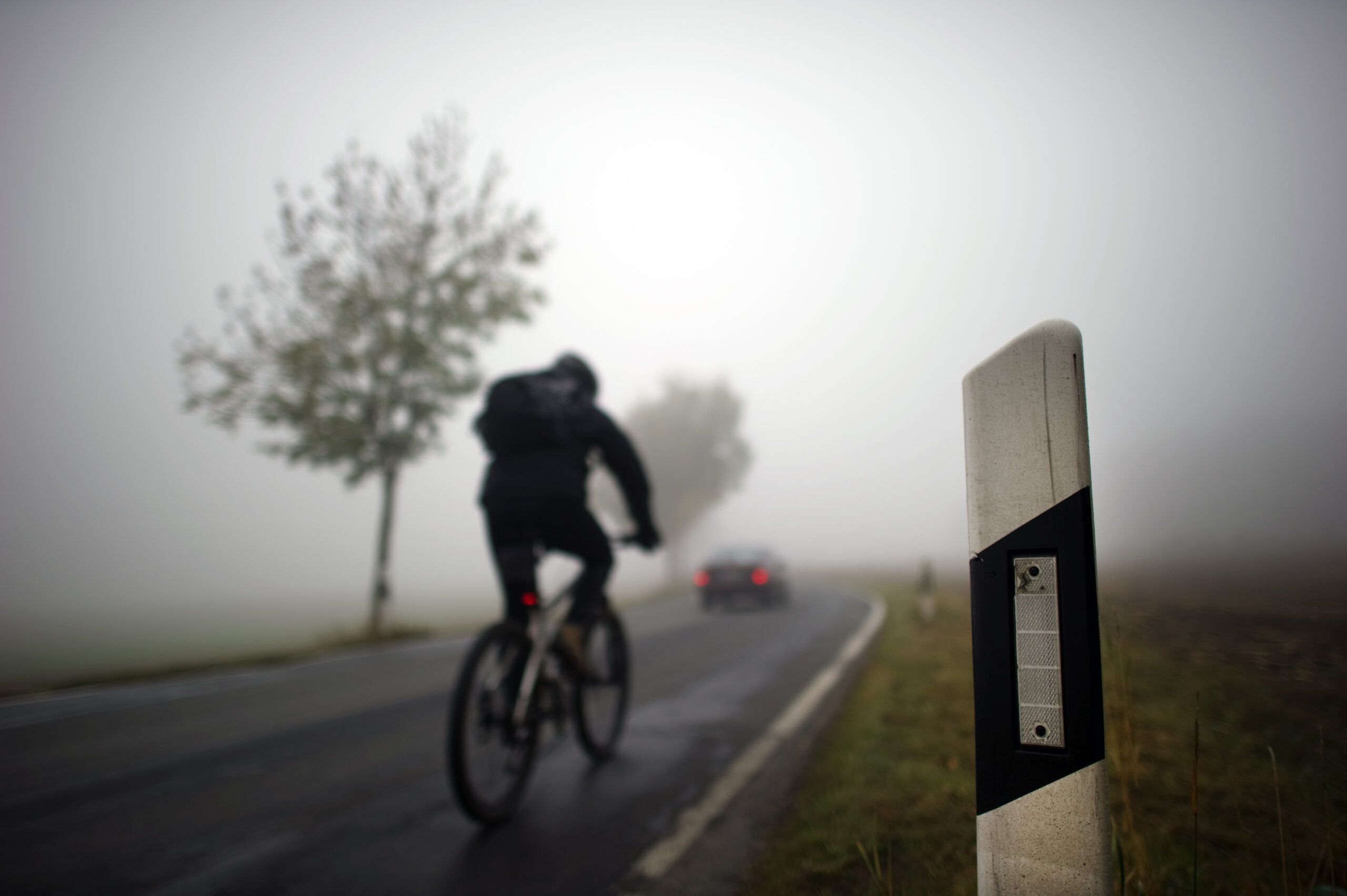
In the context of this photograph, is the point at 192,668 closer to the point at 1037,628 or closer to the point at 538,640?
the point at 538,640

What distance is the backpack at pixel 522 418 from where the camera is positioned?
2.69m

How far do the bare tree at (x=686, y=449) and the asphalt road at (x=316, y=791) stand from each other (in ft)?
99.0

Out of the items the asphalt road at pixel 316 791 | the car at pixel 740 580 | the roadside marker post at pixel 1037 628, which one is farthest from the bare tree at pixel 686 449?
the roadside marker post at pixel 1037 628

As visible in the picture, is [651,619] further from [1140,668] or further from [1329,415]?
[1329,415]

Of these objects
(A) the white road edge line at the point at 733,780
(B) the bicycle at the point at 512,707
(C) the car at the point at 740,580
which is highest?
(B) the bicycle at the point at 512,707

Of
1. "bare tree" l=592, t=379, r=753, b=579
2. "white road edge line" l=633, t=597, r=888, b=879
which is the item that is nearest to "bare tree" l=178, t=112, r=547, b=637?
"white road edge line" l=633, t=597, r=888, b=879

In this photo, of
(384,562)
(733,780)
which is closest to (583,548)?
(733,780)

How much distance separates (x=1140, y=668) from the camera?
4988mm

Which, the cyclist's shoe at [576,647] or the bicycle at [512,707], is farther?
the cyclist's shoe at [576,647]

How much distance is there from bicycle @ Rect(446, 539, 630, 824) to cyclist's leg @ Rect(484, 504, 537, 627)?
114 millimetres

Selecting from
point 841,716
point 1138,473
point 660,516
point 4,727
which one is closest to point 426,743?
point 841,716

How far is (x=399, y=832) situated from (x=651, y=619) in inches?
395

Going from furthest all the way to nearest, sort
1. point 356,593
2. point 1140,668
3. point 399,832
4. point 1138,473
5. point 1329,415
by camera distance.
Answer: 1. point 1329,415
2. point 356,593
3. point 1140,668
4. point 1138,473
5. point 399,832

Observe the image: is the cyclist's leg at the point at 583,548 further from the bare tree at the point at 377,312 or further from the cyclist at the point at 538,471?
the bare tree at the point at 377,312
